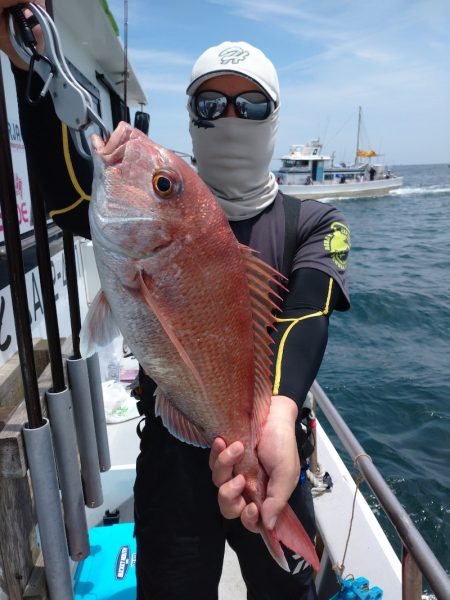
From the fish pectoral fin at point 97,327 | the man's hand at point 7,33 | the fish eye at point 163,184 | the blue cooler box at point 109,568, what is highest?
the man's hand at point 7,33

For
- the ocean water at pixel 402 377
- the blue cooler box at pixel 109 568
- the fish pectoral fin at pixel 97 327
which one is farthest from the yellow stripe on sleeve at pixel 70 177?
the ocean water at pixel 402 377

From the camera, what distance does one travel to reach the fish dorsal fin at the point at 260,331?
1.31 metres

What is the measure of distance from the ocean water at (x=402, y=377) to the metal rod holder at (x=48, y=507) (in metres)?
4.04

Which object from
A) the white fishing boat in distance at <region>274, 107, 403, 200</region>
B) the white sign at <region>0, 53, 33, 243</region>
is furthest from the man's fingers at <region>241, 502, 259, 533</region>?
the white fishing boat in distance at <region>274, 107, 403, 200</region>

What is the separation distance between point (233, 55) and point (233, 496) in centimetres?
140

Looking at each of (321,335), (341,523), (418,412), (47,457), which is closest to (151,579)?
(47,457)

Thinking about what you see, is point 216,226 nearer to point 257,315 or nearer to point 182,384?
point 257,315

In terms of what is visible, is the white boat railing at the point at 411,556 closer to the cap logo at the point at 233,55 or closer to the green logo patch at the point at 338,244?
the green logo patch at the point at 338,244

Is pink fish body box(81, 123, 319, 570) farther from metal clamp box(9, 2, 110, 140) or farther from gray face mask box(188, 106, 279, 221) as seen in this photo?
gray face mask box(188, 106, 279, 221)

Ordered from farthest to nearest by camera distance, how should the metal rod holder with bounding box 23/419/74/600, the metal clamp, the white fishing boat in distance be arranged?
1. the white fishing boat in distance
2. the metal rod holder with bounding box 23/419/74/600
3. the metal clamp

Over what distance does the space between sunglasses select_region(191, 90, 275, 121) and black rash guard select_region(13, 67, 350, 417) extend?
1.14 ft

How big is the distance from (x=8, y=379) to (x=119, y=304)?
1.31 meters

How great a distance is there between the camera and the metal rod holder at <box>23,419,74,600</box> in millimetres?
1373

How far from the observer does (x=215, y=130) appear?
1651 millimetres
